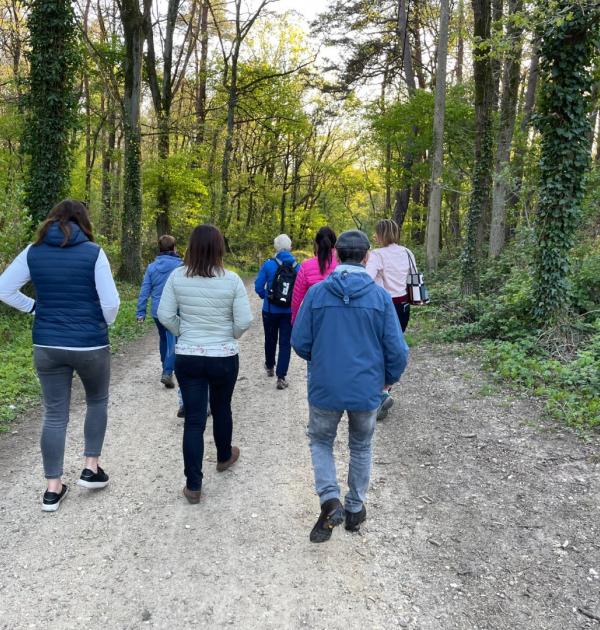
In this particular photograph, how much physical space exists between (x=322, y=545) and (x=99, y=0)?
25.3 m

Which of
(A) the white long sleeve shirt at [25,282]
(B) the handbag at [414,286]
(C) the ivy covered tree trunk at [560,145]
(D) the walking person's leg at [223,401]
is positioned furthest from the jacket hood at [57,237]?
(C) the ivy covered tree trunk at [560,145]

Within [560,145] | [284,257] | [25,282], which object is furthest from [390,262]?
[560,145]

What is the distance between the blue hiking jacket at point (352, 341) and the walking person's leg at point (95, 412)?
1.75m

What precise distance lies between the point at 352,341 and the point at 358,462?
0.91 meters

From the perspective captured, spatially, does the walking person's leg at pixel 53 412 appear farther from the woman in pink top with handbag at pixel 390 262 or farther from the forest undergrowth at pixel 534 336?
the forest undergrowth at pixel 534 336

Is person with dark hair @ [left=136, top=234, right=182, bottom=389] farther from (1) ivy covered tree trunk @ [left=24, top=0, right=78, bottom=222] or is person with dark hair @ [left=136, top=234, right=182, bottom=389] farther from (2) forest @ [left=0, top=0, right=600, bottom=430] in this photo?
(1) ivy covered tree trunk @ [left=24, top=0, right=78, bottom=222]

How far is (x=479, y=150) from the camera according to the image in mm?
11062

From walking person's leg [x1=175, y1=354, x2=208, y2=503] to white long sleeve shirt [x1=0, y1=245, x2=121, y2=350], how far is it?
662mm

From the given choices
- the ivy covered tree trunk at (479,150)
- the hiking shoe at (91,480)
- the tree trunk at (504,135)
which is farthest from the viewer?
the tree trunk at (504,135)

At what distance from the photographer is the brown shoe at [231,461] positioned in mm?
4633

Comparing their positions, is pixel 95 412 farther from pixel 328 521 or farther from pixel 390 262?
pixel 390 262

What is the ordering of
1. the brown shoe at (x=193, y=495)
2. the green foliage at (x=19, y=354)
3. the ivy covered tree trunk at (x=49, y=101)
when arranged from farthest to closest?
the ivy covered tree trunk at (x=49, y=101)
the green foliage at (x=19, y=354)
the brown shoe at (x=193, y=495)

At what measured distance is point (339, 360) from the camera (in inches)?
132

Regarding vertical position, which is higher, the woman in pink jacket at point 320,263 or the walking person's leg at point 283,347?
the woman in pink jacket at point 320,263
